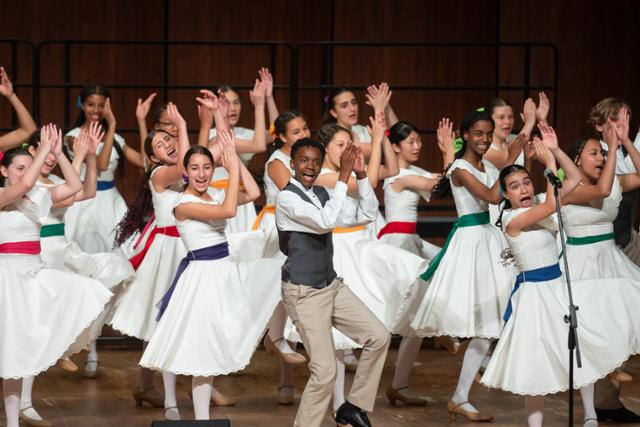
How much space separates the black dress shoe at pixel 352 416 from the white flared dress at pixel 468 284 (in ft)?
2.71

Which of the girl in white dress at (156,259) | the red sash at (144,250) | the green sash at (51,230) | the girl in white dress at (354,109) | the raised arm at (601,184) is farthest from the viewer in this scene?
the girl in white dress at (354,109)

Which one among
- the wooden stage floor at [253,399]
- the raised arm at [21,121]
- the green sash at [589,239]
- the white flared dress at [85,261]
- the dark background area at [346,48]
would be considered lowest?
the wooden stage floor at [253,399]

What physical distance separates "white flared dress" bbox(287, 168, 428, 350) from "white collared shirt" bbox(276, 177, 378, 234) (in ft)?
2.22

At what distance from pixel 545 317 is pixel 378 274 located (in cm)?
115

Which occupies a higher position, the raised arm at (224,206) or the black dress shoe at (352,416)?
the raised arm at (224,206)

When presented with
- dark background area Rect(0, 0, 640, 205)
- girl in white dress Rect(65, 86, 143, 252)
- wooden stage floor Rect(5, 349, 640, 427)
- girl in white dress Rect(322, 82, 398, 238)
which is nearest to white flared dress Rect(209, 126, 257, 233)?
girl in white dress Rect(322, 82, 398, 238)

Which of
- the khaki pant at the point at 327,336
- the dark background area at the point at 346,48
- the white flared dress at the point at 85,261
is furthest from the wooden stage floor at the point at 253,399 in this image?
the dark background area at the point at 346,48

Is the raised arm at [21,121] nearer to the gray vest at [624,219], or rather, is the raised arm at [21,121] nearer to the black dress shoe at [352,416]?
the black dress shoe at [352,416]

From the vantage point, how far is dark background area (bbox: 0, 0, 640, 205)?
10.7 metres

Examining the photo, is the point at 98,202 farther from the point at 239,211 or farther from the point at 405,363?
the point at 405,363

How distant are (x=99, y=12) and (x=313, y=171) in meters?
5.67

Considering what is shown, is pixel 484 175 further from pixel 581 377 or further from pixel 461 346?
pixel 581 377

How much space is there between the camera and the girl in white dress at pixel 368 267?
6.41 m

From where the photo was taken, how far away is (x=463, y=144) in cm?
681
